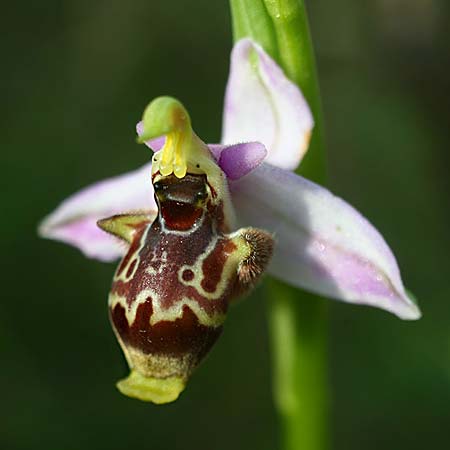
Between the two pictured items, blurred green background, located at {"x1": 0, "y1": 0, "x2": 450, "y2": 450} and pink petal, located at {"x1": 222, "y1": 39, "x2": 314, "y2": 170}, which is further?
blurred green background, located at {"x1": 0, "y1": 0, "x2": 450, "y2": 450}

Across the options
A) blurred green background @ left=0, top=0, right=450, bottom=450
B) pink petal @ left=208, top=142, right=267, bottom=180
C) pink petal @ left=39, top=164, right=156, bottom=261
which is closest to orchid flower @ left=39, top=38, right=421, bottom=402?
pink petal @ left=208, top=142, right=267, bottom=180

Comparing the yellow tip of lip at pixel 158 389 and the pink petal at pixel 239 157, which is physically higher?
the pink petal at pixel 239 157

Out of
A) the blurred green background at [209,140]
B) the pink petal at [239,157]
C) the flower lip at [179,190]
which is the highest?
the pink petal at [239,157]

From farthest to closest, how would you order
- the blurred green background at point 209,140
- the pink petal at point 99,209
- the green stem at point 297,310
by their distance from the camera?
the blurred green background at point 209,140 < the pink petal at point 99,209 < the green stem at point 297,310

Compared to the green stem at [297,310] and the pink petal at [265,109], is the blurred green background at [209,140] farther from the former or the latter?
the pink petal at [265,109]

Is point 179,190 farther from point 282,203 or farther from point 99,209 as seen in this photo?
point 99,209

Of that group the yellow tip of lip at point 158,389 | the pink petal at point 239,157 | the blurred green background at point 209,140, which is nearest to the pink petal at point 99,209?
the pink petal at point 239,157

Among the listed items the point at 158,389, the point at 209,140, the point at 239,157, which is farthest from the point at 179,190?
the point at 209,140

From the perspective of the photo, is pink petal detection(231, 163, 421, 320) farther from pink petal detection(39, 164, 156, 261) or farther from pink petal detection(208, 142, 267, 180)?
pink petal detection(39, 164, 156, 261)
